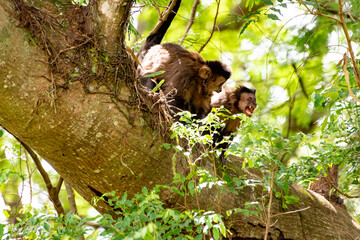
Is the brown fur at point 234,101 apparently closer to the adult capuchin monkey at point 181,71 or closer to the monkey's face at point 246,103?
the monkey's face at point 246,103

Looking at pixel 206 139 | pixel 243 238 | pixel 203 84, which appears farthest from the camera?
pixel 203 84

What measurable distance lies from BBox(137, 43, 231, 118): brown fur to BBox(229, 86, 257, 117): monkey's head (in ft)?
1.94

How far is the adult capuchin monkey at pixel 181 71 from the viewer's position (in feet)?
15.6

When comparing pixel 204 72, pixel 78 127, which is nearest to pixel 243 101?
pixel 204 72

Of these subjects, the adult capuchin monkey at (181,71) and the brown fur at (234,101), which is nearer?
the adult capuchin monkey at (181,71)

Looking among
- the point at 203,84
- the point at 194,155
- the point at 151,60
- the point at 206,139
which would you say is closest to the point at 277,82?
the point at 203,84

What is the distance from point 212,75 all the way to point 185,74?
47cm

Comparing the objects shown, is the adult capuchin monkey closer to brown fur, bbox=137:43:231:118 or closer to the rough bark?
brown fur, bbox=137:43:231:118

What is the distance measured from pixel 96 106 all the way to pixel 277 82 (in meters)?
5.19

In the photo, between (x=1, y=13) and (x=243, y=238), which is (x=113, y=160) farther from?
(x=243, y=238)

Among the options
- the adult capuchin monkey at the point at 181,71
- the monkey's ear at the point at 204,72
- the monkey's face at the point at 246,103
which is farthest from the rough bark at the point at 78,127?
the monkey's face at the point at 246,103

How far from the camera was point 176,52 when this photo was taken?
4945 mm

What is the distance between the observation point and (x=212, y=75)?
5.18m

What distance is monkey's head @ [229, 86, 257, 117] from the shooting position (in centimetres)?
573
